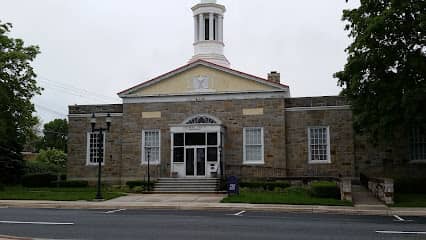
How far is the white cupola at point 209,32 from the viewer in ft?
131

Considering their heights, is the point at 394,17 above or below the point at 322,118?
above

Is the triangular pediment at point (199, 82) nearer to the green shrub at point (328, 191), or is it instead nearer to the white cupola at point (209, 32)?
the white cupola at point (209, 32)

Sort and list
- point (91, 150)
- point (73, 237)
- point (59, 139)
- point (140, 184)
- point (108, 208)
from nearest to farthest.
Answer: point (73, 237), point (108, 208), point (140, 184), point (91, 150), point (59, 139)

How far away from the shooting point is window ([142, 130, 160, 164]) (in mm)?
34594

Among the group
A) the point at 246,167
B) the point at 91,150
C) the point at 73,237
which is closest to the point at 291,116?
the point at 246,167

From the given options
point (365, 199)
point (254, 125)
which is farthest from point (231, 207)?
point (254, 125)

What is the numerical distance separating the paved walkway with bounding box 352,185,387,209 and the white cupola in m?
16.0

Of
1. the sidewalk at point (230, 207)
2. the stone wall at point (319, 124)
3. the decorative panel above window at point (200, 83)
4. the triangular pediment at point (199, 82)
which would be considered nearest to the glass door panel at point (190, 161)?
the triangular pediment at point (199, 82)

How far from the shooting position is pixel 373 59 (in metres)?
23.4

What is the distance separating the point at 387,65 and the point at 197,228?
1427 cm

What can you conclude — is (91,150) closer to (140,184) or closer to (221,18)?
(140,184)

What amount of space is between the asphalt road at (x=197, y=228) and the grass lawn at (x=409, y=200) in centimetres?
614

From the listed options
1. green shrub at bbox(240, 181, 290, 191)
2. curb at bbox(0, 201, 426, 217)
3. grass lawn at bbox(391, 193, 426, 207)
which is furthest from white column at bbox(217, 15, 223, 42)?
curb at bbox(0, 201, 426, 217)

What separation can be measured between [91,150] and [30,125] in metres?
4.57
